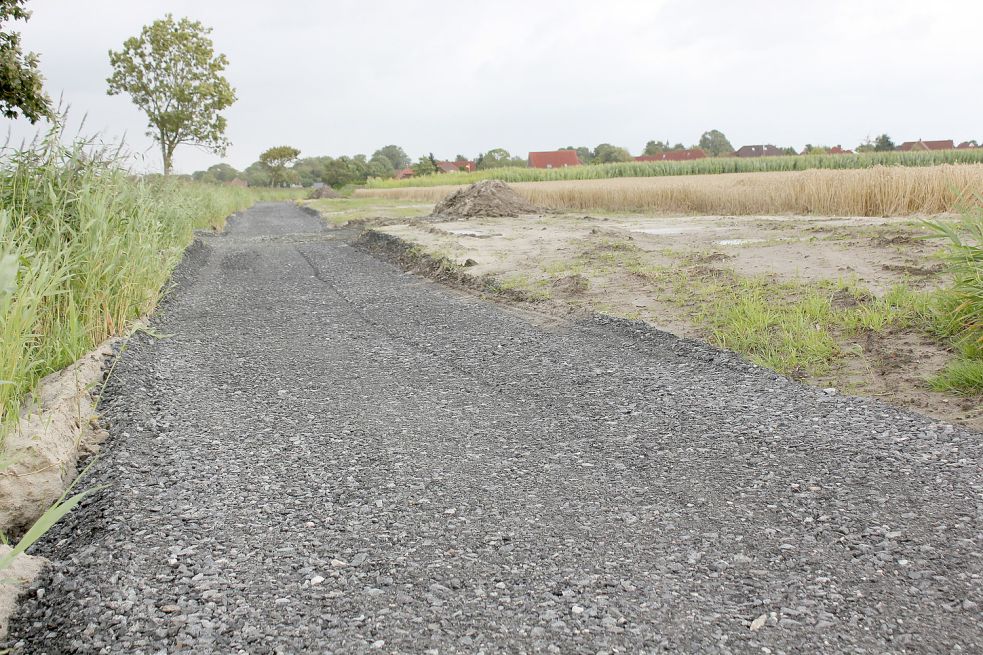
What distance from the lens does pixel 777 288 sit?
708 cm

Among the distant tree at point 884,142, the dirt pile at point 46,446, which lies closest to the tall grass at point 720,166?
the distant tree at point 884,142

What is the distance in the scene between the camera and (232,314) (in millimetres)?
8125

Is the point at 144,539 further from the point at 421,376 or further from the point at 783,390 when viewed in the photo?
the point at 783,390

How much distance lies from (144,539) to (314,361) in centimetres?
299

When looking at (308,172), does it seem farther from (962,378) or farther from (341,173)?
(962,378)

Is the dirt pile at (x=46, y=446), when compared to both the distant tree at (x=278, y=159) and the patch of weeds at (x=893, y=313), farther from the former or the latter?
the distant tree at (x=278, y=159)

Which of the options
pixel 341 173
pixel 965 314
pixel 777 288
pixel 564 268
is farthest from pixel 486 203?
pixel 341 173

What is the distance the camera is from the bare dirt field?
5051 mm

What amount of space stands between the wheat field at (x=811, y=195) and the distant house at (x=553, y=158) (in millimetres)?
52061

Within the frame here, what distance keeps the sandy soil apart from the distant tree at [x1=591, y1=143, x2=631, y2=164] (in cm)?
5837

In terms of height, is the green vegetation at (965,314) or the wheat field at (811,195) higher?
the wheat field at (811,195)

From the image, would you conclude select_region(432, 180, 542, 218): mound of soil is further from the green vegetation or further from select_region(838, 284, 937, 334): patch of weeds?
the green vegetation

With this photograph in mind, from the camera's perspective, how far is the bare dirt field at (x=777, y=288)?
5.05 m

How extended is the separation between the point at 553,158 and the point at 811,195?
61665 millimetres
